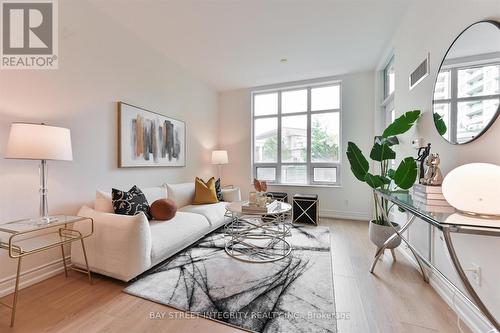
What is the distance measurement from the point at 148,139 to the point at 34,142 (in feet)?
5.15

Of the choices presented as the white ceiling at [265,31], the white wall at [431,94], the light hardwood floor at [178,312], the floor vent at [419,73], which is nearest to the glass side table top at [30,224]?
the light hardwood floor at [178,312]

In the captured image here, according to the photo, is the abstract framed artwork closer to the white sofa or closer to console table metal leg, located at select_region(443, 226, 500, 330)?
the white sofa

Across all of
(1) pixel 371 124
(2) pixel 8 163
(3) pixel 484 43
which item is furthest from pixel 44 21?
(1) pixel 371 124

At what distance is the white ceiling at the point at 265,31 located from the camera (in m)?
2.41

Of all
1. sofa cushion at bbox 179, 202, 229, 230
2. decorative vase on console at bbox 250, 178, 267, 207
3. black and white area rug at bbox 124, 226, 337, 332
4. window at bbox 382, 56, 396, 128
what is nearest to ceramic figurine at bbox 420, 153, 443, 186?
black and white area rug at bbox 124, 226, 337, 332

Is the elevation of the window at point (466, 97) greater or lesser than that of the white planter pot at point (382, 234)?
greater

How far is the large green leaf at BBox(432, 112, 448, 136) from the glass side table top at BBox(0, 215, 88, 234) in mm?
3183

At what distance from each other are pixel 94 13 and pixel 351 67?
3936 mm

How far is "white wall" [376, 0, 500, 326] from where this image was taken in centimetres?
131

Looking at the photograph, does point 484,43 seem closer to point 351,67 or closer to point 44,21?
point 351,67

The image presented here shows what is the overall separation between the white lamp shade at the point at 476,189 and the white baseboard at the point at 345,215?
10.6 feet

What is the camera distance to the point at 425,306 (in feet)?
5.44

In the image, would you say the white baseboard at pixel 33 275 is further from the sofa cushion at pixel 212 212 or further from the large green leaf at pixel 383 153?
the large green leaf at pixel 383 153

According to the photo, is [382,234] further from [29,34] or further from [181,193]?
[29,34]
